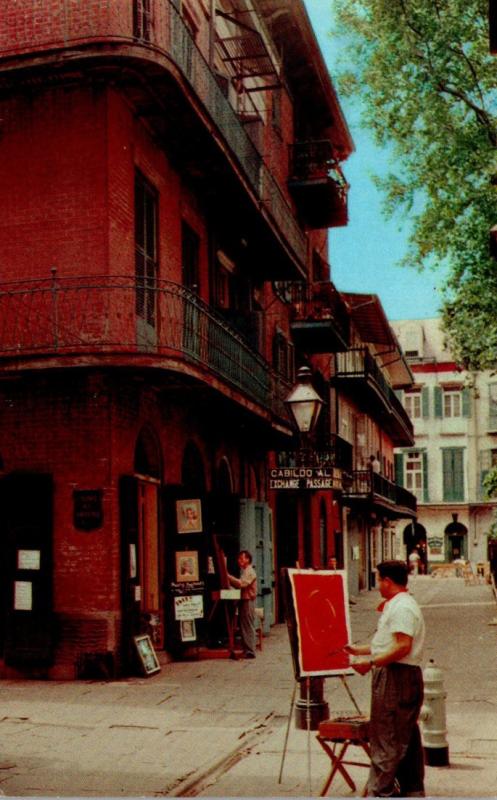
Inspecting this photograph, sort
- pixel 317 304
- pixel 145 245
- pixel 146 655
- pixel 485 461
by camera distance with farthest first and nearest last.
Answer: pixel 485 461 → pixel 317 304 → pixel 145 245 → pixel 146 655

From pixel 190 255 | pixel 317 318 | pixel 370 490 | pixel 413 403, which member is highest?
pixel 413 403

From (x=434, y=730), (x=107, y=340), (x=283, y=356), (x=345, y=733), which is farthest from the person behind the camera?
(x=283, y=356)

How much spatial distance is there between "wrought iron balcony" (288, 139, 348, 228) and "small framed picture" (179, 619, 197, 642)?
1224 cm

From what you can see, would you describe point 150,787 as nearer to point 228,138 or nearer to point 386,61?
point 228,138

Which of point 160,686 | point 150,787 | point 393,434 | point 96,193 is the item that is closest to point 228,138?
point 96,193

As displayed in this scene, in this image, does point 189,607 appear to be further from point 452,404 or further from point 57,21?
point 452,404

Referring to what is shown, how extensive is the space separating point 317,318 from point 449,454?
35.5m

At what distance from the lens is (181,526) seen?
50.1ft

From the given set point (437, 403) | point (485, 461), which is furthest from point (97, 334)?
point (485, 461)

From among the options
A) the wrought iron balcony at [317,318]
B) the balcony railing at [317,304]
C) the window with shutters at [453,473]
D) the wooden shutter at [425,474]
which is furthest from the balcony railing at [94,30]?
the wooden shutter at [425,474]

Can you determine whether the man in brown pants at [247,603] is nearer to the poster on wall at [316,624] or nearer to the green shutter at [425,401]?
the poster on wall at [316,624]

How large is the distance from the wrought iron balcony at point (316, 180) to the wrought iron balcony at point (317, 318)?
A: 178 centimetres

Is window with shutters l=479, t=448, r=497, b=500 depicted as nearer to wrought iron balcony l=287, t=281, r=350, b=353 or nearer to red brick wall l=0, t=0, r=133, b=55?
wrought iron balcony l=287, t=281, r=350, b=353

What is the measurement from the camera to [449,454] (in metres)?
58.8
